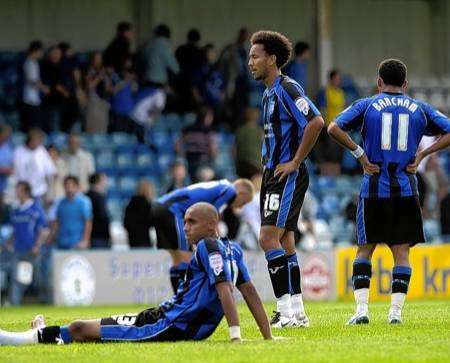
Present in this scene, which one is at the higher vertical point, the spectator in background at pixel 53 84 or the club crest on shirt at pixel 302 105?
the spectator in background at pixel 53 84

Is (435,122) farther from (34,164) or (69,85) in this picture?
(69,85)

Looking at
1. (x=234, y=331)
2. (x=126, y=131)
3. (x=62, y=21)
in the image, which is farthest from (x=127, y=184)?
(x=234, y=331)

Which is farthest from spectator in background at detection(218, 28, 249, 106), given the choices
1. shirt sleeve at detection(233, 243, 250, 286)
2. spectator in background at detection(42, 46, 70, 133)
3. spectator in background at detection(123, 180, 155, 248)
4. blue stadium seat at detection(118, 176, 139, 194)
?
shirt sleeve at detection(233, 243, 250, 286)

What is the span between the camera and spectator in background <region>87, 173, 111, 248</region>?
22.6 meters

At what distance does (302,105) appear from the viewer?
12414 millimetres

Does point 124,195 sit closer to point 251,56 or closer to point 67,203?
point 67,203

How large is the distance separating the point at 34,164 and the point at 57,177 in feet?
2.27

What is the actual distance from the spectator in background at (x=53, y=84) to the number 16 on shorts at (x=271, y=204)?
43.3 feet

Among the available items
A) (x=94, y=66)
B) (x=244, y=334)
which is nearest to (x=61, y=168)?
(x=94, y=66)

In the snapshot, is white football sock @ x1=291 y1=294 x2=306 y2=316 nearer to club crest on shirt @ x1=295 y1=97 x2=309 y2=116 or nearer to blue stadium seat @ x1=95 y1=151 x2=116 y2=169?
club crest on shirt @ x1=295 y1=97 x2=309 y2=116

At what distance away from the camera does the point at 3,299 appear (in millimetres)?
22000

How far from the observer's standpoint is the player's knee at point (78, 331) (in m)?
10.8

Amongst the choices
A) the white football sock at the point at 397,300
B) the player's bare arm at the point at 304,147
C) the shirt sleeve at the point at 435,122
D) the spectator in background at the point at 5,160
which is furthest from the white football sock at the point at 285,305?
the spectator in background at the point at 5,160

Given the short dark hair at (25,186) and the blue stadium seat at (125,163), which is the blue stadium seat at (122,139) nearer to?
the blue stadium seat at (125,163)
